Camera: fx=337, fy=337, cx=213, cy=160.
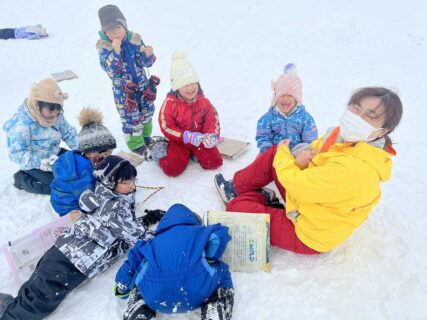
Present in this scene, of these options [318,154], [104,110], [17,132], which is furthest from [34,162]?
[318,154]

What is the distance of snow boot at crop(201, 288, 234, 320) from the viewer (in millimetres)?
1815

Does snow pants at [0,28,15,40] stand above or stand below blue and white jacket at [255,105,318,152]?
above

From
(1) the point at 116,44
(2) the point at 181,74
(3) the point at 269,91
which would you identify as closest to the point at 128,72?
(1) the point at 116,44

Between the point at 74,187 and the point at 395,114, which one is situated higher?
the point at 395,114

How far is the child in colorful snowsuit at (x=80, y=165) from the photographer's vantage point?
2439 millimetres

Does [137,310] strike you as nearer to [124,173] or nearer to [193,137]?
[124,173]

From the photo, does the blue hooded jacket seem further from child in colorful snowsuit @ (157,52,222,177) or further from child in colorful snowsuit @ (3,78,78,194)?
child in colorful snowsuit @ (157,52,222,177)

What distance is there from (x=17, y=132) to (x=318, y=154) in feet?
8.10

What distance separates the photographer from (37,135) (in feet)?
9.82

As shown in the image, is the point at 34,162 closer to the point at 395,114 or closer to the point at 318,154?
the point at 318,154

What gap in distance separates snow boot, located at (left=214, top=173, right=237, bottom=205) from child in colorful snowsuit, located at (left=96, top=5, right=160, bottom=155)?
1.08 meters

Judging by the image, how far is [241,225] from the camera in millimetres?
2275

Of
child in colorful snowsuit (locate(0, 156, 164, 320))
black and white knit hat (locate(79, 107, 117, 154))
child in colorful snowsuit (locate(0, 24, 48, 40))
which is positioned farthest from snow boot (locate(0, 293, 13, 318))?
child in colorful snowsuit (locate(0, 24, 48, 40))

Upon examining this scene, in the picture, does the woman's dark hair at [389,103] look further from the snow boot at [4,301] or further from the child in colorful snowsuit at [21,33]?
the child in colorful snowsuit at [21,33]
